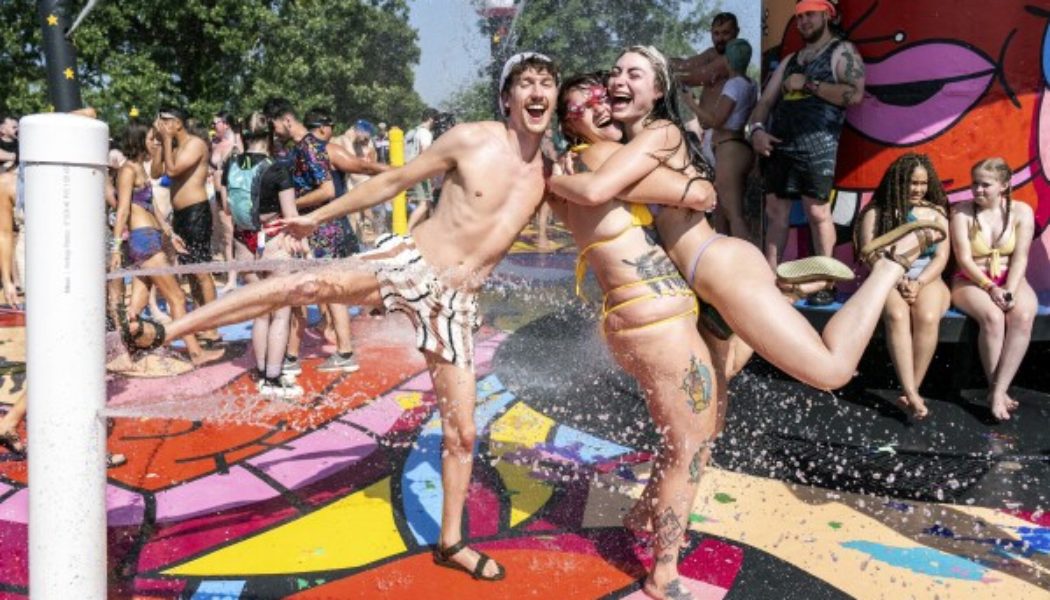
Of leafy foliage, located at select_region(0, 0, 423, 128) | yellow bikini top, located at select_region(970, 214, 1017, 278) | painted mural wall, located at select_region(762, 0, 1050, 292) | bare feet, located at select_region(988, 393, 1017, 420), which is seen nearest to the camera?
bare feet, located at select_region(988, 393, 1017, 420)

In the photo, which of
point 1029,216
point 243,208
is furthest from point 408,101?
point 1029,216

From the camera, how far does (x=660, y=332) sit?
3.22m

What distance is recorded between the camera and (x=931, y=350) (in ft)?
17.1

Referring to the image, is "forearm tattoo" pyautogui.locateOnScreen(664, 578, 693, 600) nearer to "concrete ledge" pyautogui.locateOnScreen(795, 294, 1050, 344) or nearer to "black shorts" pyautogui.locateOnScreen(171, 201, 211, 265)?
"concrete ledge" pyautogui.locateOnScreen(795, 294, 1050, 344)

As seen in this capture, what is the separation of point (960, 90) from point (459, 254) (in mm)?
3590

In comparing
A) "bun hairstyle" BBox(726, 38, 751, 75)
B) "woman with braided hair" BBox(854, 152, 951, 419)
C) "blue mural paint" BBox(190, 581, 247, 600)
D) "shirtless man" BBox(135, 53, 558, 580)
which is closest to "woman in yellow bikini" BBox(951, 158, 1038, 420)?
"woman with braided hair" BBox(854, 152, 951, 419)

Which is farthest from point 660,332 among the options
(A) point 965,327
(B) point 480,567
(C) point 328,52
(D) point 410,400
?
(C) point 328,52

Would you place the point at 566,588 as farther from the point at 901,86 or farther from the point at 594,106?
the point at 901,86

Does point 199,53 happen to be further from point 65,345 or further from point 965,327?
point 65,345

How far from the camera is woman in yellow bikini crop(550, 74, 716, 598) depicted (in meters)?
3.22

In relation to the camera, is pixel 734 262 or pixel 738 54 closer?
pixel 734 262

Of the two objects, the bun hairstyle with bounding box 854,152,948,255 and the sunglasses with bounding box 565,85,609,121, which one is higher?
the sunglasses with bounding box 565,85,609,121

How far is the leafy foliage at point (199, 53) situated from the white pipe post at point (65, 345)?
71.5 ft

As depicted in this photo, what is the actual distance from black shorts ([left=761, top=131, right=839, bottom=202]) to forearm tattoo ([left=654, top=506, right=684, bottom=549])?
3.13 metres
